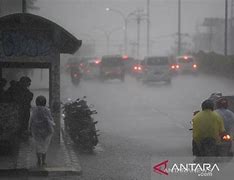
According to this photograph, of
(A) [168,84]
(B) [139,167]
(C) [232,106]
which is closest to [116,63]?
(A) [168,84]

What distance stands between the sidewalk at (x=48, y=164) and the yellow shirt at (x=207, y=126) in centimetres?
226

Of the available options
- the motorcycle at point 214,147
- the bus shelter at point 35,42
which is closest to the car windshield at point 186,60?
the bus shelter at point 35,42

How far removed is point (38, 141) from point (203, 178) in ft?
11.3

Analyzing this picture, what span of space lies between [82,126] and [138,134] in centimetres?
393

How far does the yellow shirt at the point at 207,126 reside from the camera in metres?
11.4

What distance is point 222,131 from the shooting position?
11.7m

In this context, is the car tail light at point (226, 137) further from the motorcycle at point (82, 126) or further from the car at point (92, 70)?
the car at point (92, 70)

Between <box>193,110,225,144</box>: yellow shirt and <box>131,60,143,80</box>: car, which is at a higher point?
<box>131,60,143,80</box>: car

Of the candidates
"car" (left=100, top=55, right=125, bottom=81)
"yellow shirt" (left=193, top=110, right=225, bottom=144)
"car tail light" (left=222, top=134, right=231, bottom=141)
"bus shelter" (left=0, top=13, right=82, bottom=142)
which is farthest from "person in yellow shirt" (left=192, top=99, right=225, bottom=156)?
"car" (left=100, top=55, right=125, bottom=81)

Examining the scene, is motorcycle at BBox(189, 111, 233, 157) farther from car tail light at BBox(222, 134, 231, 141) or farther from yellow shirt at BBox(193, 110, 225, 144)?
yellow shirt at BBox(193, 110, 225, 144)

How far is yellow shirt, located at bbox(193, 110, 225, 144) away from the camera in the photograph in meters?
11.4

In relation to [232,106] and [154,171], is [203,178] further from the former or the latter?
[232,106]

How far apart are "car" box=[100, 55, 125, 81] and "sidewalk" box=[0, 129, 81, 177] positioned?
38085mm

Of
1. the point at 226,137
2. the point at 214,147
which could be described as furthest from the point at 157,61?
the point at 214,147
